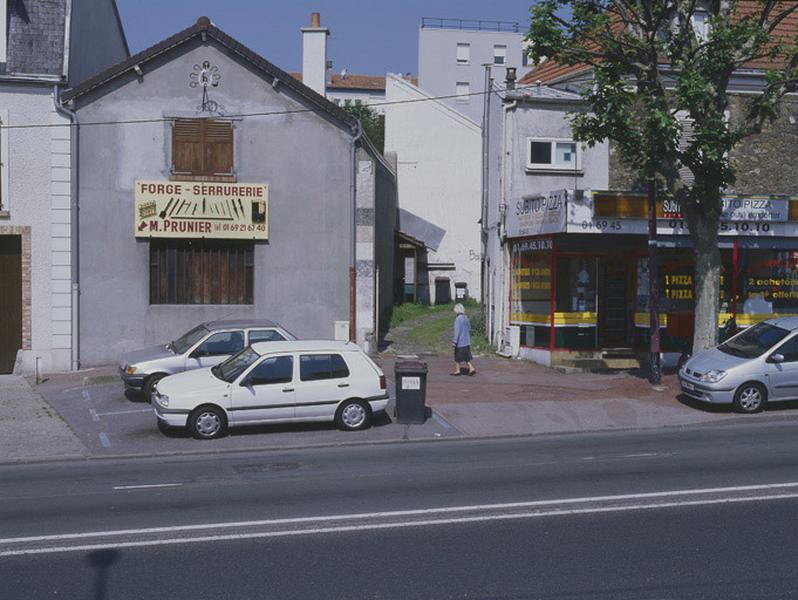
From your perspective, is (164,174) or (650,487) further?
(164,174)

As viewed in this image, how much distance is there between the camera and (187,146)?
22.2m

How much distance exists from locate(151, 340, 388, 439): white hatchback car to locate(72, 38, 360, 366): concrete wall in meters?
7.07

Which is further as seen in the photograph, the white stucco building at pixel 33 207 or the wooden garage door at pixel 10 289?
the wooden garage door at pixel 10 289

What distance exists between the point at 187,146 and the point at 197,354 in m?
6.43

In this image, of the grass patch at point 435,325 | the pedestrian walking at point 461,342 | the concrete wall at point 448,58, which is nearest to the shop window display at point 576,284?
the grass patch at point 435,325

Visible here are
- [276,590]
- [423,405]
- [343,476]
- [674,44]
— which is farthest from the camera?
[674,44]

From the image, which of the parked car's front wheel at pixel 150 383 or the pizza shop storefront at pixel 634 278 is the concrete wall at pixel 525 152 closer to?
the pizza shop storefront at pixel 634 278

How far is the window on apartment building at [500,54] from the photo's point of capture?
222 feet

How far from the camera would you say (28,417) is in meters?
17.0

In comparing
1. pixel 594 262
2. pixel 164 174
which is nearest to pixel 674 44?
pixel 594 262

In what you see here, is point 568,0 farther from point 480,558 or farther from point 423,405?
point 480,558

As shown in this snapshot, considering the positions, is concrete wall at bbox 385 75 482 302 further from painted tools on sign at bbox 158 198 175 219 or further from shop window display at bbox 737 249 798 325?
painted tools on sign at bbox 158 198 175 219

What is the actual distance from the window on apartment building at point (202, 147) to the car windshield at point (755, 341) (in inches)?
467

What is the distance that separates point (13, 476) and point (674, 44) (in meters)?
13.6
